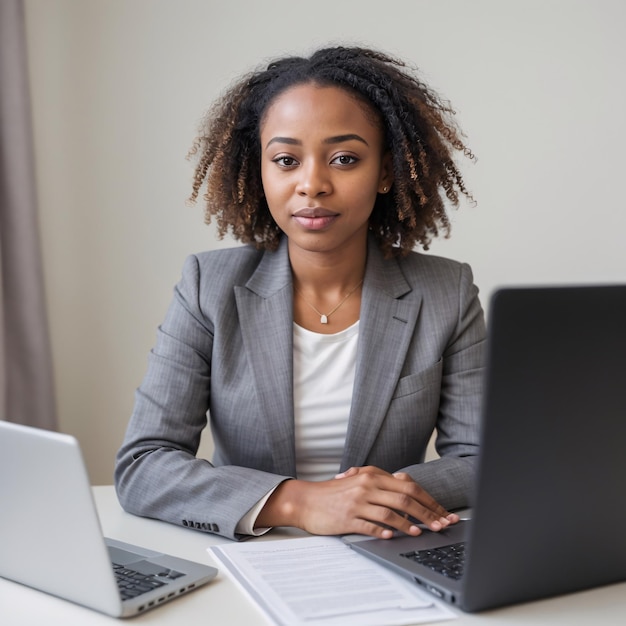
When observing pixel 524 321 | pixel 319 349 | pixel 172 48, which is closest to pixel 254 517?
pixel 319 349

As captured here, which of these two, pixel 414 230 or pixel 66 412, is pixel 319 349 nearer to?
pixel 414 230

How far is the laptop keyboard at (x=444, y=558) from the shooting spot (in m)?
1.11

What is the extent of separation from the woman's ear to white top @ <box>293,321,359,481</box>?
349 millimetres

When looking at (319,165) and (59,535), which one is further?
(319,165)

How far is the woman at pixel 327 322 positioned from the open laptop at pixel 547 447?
500 millimetres

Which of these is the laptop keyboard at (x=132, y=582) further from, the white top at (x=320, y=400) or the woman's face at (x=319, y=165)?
the woman's face at (x=319, y=165)

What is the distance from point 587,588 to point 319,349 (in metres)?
0.81

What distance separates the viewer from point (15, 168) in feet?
8.71

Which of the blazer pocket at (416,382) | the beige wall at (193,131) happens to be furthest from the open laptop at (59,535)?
the beige wall at (193,131)

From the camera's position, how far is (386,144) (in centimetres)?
183

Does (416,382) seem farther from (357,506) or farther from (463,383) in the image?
(357,506)

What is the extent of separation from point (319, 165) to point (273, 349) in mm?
365

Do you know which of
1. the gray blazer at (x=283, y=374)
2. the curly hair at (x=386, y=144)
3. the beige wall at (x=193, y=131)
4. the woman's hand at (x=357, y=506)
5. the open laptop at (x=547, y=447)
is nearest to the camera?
the open laptop at (x=547, y=447)

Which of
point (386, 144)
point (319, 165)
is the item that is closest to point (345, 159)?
point (319, 165)
